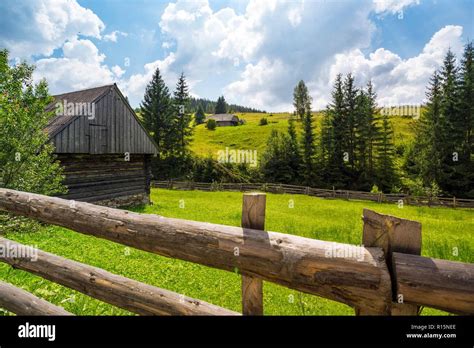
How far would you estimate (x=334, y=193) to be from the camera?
32594 millimetres

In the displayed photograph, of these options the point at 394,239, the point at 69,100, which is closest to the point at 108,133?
the point at 69,100

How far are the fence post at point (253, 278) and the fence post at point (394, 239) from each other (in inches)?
31.8

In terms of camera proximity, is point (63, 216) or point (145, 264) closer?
point (63, 216)

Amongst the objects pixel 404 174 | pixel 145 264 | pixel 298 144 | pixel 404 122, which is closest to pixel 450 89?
pixel 404 174

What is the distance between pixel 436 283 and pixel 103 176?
1719 centimetres

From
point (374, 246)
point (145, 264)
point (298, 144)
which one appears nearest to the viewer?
point (374, 246)

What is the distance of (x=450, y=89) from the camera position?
3484 cm

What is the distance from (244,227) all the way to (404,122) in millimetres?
77737

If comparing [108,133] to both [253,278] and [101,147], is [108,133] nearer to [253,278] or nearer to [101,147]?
[101,147]

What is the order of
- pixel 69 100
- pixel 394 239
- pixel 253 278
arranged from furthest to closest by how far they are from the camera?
pixel 69 100, pixel 253 278, pixel 394 239

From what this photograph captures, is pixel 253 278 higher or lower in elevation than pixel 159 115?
lower

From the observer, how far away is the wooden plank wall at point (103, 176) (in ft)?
47.7
